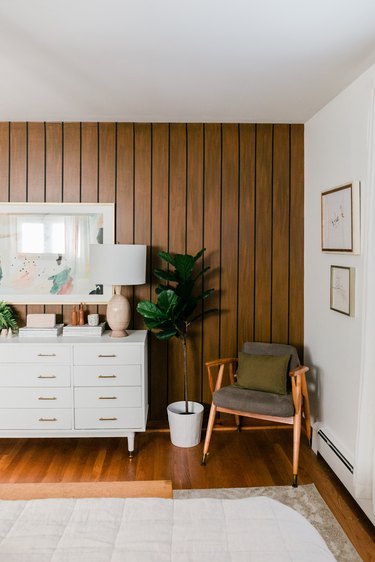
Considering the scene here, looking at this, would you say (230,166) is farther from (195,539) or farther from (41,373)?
(195,539)

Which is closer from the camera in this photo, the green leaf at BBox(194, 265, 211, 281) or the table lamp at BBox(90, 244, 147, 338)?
the table lamp at BBox(90, 244, 147, 338)

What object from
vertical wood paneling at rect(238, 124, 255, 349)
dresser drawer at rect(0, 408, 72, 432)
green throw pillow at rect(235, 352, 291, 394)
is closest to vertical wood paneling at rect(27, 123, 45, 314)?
dresser drawer at rect(0, 408, 72, 432)

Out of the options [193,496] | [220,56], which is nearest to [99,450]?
[193,496]

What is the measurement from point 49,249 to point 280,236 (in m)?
1.93

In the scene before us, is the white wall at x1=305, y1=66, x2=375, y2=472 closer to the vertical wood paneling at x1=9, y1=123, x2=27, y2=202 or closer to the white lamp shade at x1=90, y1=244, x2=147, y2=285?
Answer: the white lamp shade at x1=90, y1=244, x2=147, y2=285

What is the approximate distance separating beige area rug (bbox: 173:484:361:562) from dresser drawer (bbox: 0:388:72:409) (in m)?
1.08

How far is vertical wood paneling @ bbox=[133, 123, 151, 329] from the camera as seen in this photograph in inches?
162

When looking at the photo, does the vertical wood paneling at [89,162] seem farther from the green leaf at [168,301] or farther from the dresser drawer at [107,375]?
the dresser drawer at [107,375]

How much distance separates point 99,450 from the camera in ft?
12.5

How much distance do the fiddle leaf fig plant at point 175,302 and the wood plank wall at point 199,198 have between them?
0.27m

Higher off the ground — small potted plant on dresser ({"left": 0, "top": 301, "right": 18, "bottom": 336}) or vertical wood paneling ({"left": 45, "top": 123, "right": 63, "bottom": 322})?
vertical wood paneling ({"left": 45, "top": 123, "right": 63, "bottom": 322})

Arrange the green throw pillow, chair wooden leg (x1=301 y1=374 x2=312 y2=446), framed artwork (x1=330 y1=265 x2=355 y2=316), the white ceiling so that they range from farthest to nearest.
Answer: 1. chair wooden leg (x1=301 y1=374 x2=312 y2=446)
2. the green throw pillow
3. framed artwork (x1=330 y1=265 x2=355 y2=316)
4. the white ceiling

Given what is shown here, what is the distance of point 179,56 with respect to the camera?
266 centimetres

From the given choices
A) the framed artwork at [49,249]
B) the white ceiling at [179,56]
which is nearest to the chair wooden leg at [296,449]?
the framed artwork at [49,249]
